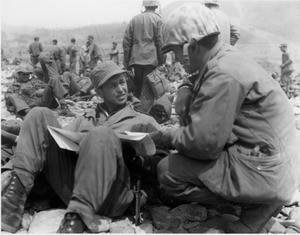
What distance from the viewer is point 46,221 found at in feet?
10.5

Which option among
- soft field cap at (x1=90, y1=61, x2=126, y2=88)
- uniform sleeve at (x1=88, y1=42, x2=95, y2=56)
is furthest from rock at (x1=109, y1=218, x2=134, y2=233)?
uniform sleeve at (x1=88, y1=42, x2=95, y2=56)

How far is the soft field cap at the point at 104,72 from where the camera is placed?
3669 mm

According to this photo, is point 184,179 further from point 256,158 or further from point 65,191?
point 65,191

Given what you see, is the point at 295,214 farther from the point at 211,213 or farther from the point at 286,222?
the point at 211,213

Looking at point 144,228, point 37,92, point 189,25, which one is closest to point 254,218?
point 144,228

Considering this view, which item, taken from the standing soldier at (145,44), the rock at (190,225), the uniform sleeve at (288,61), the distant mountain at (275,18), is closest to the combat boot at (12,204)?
the rock at (190,225)

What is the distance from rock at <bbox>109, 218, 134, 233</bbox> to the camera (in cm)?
Answer: 311

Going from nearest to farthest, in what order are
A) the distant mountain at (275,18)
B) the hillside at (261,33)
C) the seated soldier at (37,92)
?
the seated soldier at (37,92) → the hillside at (261,33) → the distant mountain at (275,18)

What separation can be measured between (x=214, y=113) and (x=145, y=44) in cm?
525

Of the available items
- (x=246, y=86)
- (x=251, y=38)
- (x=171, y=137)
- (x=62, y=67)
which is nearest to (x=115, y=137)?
(x=171, y=137)

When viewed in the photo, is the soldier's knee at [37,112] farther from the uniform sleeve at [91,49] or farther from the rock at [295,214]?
the uniform sleeve at [91,49]

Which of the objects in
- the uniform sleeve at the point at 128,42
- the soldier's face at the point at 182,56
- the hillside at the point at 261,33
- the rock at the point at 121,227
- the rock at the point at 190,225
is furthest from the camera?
the hillside at the point at 261,33

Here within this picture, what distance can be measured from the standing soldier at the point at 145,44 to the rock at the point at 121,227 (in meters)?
4.54

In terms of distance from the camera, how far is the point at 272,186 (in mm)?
2844
